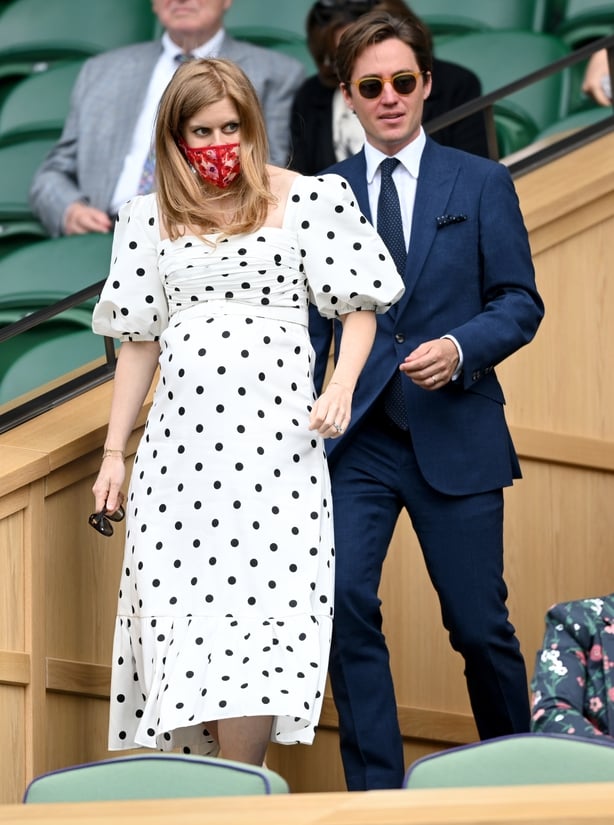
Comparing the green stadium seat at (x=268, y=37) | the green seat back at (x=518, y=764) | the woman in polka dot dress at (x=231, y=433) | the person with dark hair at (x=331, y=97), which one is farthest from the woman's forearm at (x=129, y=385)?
the green stadium seat at (x=268, y=37)

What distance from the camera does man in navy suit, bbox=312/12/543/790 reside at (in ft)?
10.8

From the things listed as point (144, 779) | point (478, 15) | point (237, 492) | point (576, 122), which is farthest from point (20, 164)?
point (144, 779)

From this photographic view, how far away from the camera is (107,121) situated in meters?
5.29

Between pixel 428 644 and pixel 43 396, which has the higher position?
pixel 43 396

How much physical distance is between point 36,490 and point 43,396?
299 mm

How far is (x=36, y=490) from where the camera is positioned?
11.0ft

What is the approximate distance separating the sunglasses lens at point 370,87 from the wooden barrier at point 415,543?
80 centimetres

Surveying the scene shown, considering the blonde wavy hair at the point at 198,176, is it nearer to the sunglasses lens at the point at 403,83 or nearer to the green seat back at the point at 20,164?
the sunglasses lens at the point at 403,83

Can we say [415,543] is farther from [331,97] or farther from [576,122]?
[331,97]

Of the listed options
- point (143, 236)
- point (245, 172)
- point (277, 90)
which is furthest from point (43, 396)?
point (277, 90)

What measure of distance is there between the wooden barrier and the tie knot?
2.32 ft

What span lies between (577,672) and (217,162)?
1070 millimetres

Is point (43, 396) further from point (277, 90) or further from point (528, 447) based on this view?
point (277, 90)

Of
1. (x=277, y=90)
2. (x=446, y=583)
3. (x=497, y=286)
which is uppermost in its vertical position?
(x=277, y=90)
